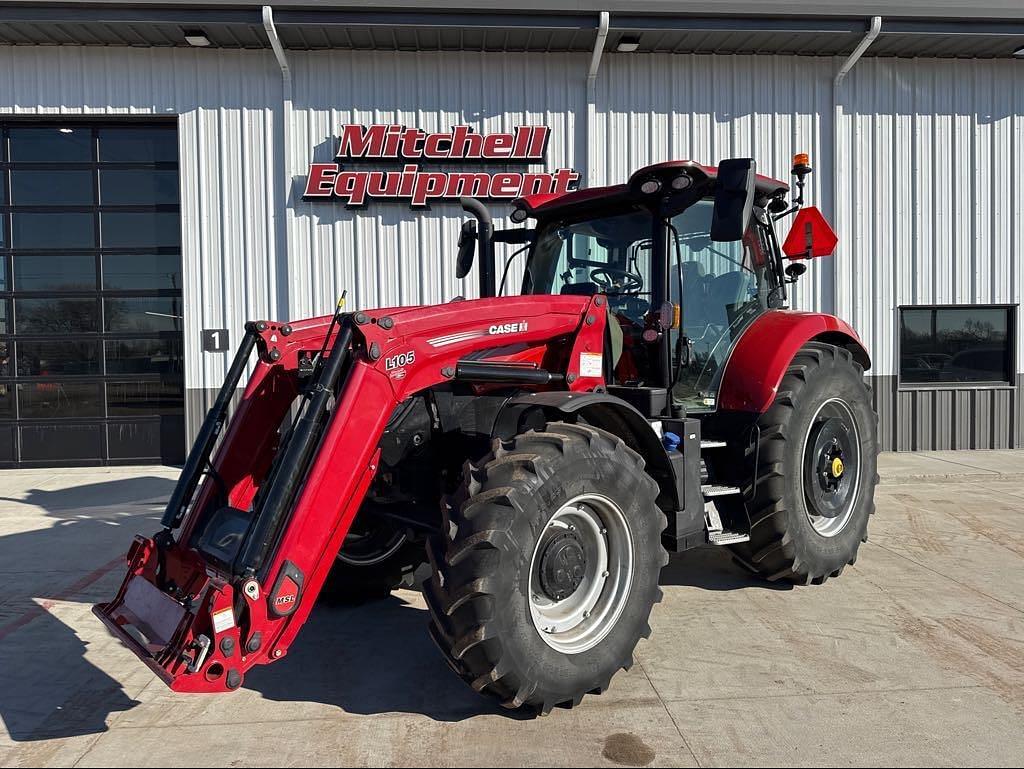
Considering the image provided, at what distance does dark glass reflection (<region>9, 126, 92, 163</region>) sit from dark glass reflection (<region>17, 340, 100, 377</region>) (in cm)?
252

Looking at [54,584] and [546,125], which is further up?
[546,125]

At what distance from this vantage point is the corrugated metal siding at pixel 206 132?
9.97 metres

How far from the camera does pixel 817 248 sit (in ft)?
19.2

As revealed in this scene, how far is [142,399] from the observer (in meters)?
10.5

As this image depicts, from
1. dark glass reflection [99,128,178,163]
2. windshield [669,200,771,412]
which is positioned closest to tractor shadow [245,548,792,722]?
windshield [669,200,771,412]

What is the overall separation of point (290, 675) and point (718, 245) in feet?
11.9

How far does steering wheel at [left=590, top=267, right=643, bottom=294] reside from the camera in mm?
4809

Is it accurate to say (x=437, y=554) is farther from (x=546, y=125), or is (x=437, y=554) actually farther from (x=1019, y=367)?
(x=1019, y=367)

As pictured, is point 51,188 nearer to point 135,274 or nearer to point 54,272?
point 54,272

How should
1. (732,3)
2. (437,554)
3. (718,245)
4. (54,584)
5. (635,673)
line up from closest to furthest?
1. (437,554)
2. (635,673)
3. (718,245)
4. (54,584)
5. (732,3)

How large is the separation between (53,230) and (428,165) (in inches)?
209

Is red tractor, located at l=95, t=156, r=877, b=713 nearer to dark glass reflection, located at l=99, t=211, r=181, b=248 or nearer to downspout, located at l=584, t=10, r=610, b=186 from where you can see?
downspout, located at l=584, t=10, r=610, b=186

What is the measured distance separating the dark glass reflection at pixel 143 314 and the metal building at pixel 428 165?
0.03m

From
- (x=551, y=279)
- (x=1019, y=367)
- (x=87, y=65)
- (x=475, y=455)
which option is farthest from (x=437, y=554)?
(x=1019, y=367)
